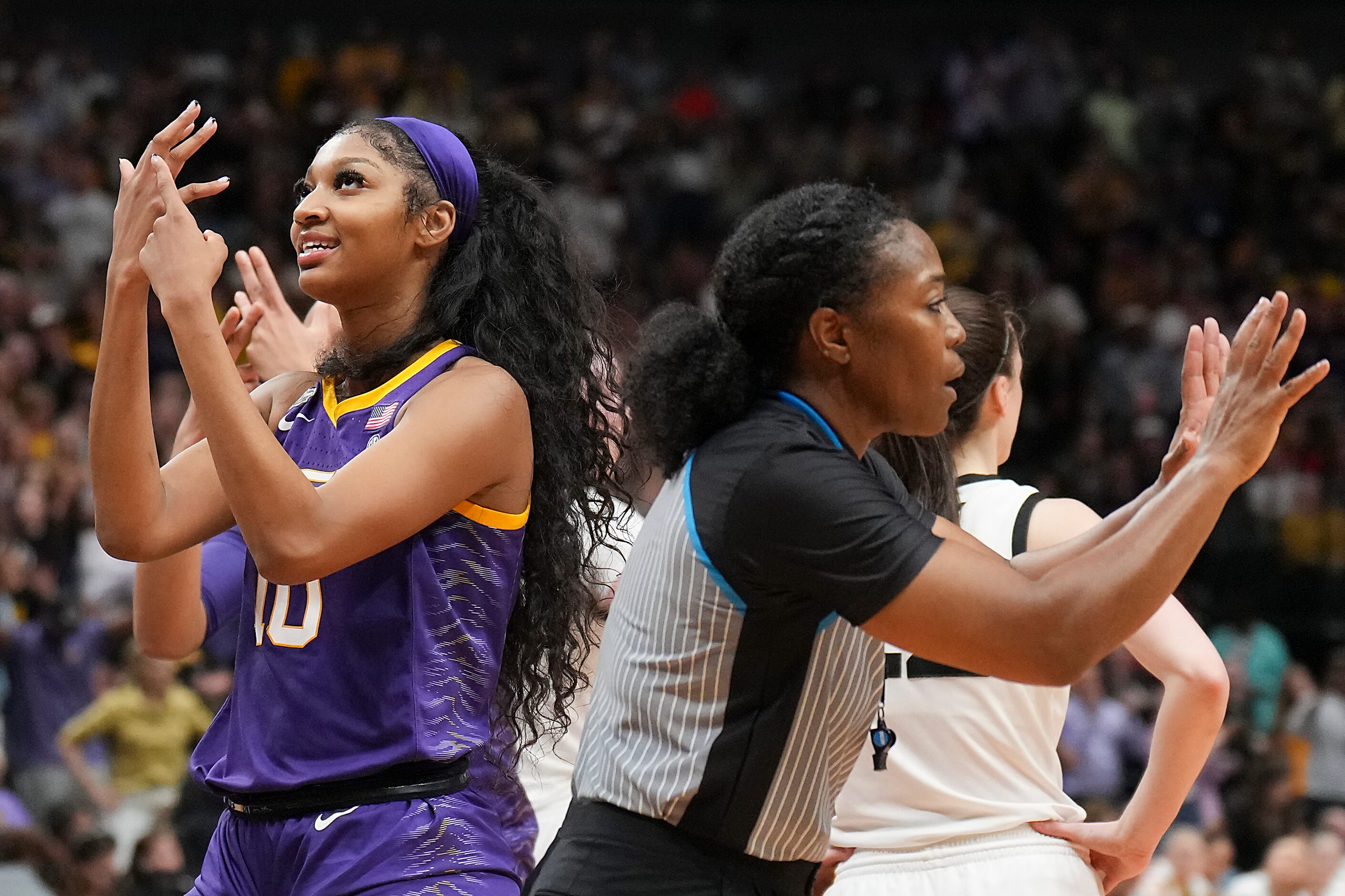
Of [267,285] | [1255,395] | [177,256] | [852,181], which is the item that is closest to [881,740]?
[1255,395]

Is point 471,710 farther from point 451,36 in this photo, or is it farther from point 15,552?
point 451,36

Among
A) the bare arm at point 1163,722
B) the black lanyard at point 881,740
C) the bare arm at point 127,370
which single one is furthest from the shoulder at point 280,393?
the bare arm at point 1163,722

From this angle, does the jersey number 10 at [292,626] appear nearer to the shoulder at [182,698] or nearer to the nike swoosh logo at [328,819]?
the nike swoosh logo at [328,819]

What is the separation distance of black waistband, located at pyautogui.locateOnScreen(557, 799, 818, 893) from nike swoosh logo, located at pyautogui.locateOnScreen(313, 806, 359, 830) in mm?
359

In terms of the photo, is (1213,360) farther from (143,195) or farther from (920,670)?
(143,195)

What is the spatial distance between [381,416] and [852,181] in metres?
11.1

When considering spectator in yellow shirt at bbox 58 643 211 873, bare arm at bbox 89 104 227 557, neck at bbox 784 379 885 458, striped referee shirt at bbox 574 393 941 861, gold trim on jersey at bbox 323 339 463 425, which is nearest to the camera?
striped referee shirt at bbox 574 393 941 861

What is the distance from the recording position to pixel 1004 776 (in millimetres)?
3176

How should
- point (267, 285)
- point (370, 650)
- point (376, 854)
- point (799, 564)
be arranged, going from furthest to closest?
point (267, 285) < point (370, 650) < point (376, 854) < point (799, 564)

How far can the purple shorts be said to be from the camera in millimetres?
2461

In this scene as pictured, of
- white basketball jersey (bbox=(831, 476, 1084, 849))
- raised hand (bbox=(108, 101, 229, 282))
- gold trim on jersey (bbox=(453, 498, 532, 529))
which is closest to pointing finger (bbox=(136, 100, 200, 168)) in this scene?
raised hand (bbox=(108, 101, 229, 282))

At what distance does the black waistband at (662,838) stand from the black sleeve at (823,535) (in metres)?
0.36

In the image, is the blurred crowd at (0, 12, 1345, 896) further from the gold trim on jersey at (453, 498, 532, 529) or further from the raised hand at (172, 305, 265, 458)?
the gold trim on jersey at (453, 498, 532, 529)

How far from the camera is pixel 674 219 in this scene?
43.5 feet
